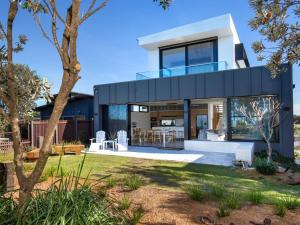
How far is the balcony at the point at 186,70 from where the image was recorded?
14415mm

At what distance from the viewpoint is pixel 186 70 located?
50.1ft

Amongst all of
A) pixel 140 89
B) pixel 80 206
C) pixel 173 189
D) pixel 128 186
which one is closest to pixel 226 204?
pixel 173 189

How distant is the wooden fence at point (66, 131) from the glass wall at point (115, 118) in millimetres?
1521

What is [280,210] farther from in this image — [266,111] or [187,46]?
[187,46]

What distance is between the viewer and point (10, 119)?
308cm

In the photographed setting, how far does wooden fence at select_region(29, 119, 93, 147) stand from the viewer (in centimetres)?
1566

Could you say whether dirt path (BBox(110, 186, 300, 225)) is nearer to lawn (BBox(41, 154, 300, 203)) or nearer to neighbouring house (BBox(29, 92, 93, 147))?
lawn (BBox(41, 154, 300, 203))

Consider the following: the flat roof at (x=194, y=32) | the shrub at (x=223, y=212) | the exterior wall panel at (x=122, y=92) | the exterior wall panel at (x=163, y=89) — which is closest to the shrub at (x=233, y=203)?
the shrub at (x=223, y=212)

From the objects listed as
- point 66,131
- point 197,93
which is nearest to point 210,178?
point 197,93

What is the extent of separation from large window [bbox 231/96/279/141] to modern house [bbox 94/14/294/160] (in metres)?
0.05

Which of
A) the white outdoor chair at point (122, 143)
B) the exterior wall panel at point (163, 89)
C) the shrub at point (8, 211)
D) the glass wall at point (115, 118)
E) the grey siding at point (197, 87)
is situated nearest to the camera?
the shrub at point (8, 211)

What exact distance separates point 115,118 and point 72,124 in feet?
9.80

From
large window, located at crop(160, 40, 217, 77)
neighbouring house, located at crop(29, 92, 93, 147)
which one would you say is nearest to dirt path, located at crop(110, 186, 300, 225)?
neighbouring house, located at crop(29, 92, 93, 147)

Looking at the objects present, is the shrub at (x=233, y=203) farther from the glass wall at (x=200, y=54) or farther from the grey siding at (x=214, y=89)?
the glass wall at (x=200, y=54)
